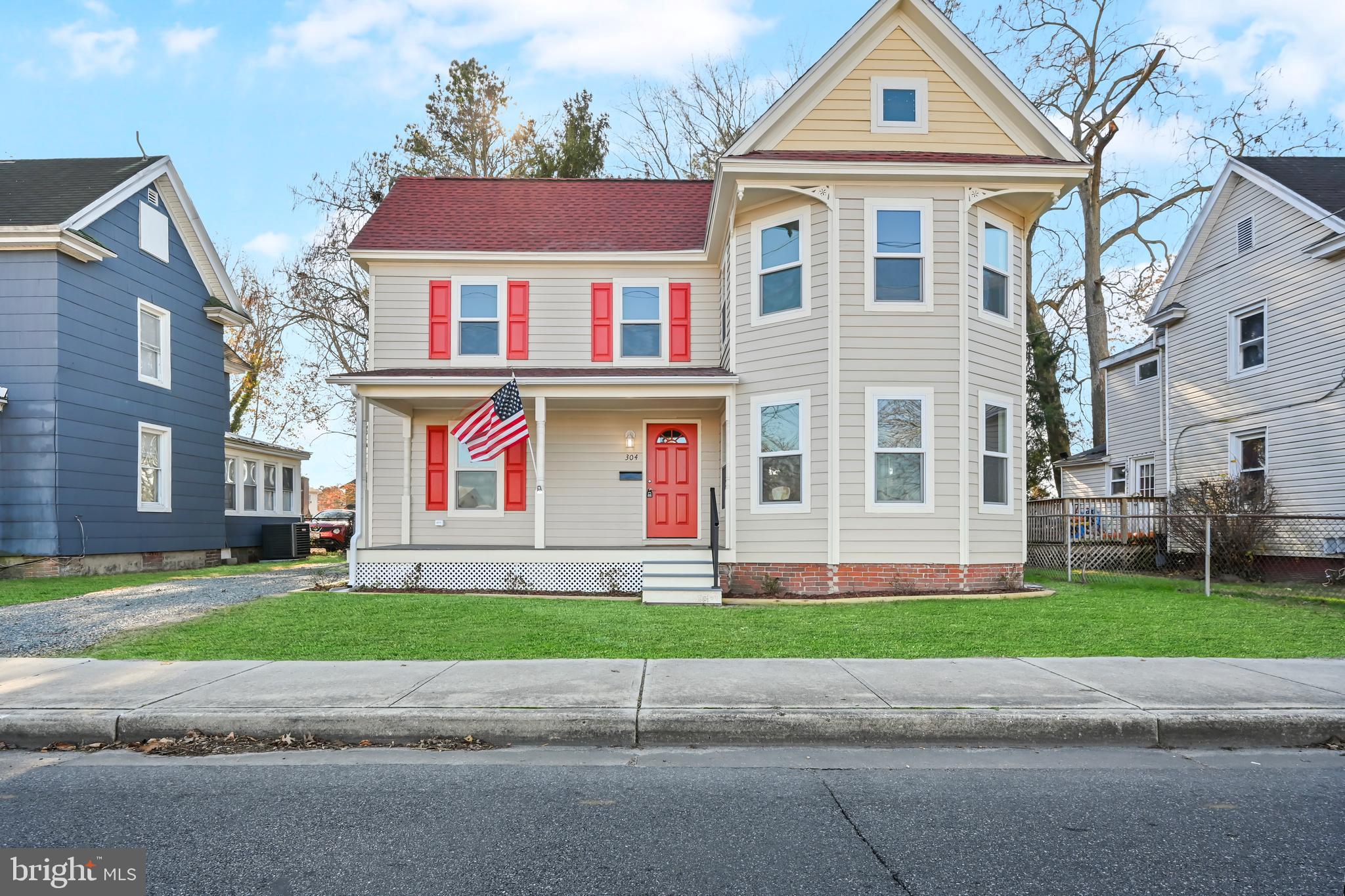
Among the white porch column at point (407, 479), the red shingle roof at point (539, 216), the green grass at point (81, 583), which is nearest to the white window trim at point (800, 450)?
the red shingle roof at point (539, 216)

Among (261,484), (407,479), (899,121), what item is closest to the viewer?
(899,121)

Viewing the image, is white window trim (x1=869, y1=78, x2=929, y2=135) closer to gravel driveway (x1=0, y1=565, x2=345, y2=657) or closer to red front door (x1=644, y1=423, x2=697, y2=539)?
red front door (x1=644, y1=423, x2=697, y2=539)

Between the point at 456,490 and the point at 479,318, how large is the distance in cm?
318

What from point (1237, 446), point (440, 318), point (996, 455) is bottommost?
point (996, 455)

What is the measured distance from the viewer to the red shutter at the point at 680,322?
581 inches

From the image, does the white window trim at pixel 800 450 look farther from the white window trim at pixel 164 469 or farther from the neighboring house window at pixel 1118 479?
the neighboring house window at pixel 1118 479

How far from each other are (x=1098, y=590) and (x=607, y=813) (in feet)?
36.5

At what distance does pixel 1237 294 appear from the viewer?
16281 mm

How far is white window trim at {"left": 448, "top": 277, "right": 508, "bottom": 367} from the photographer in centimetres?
1466

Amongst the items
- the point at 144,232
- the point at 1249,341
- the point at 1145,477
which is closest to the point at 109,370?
the point at 144,232

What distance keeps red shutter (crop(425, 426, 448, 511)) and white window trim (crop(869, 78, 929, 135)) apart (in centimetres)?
885

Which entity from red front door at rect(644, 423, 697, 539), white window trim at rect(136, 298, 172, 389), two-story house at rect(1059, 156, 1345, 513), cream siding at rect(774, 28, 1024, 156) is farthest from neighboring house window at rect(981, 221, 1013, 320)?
white window trim at rect(136, 298, 172, 389)

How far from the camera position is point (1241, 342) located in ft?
53.3

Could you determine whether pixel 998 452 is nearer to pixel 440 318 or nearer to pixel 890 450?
pixel 890 450
